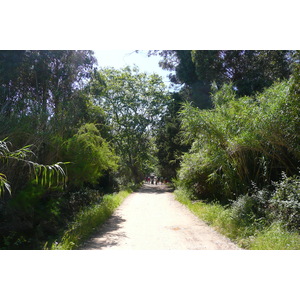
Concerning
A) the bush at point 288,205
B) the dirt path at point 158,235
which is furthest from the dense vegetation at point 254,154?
the dirt path at point 158,235

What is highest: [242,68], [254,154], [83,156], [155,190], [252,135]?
[242,68]

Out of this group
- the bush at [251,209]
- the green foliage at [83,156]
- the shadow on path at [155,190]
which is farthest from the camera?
the shadow on path at [155,190]

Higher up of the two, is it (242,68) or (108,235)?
(242,68)

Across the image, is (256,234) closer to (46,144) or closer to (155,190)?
(46,144)

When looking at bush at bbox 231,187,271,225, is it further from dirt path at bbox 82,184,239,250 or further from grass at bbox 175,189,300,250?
dirt path at bbox 82,184,239,250

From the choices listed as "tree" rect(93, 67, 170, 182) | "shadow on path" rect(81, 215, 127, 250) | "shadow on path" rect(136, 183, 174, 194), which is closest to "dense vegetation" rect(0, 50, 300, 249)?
"shadow on path" rect(81, 215, 127, 250)

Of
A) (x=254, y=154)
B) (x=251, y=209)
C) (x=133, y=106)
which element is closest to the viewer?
(x=251, y=209)

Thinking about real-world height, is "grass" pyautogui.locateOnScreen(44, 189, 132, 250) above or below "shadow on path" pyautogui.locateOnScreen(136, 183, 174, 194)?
above

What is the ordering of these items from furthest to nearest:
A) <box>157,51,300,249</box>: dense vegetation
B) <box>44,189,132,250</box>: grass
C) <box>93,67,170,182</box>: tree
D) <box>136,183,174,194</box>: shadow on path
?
1. <box>93,67,170,182</box>: tree
2. <box>136,183,174,194</box>: shadow on path
3. <box>157,51,300,249</box>: dense vegetation
4. <box>44,189,132,250</box>: grass

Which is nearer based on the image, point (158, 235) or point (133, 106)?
point (158, 235)

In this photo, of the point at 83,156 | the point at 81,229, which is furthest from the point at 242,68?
the point at 81,229

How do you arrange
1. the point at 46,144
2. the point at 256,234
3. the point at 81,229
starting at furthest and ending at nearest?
1. the point at 46,144
2. the point at 81,229
3. the point at 256,234

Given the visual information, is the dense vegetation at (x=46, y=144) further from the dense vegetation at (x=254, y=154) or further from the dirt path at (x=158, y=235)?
the dense vegetation at (x=254, y=154)

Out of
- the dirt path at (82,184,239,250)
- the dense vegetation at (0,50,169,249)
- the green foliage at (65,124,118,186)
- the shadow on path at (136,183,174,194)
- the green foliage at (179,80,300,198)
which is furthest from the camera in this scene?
the shadow on path at (136,183,174,194)
